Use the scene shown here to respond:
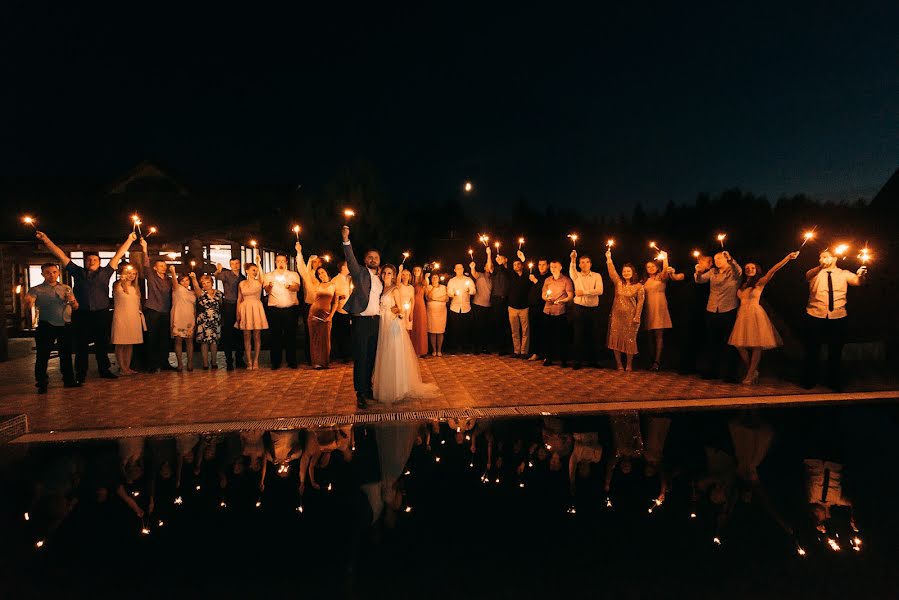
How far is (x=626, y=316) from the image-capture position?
31.2 ft

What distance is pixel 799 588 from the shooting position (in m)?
2.85

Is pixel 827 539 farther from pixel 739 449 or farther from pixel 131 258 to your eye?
pixel 131 258

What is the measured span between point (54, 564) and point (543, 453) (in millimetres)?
3828

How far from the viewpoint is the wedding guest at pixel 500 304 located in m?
11.8

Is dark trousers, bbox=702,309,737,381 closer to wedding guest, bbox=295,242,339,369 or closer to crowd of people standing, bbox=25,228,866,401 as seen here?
crowd of people standing, bbox=25,228,866,401

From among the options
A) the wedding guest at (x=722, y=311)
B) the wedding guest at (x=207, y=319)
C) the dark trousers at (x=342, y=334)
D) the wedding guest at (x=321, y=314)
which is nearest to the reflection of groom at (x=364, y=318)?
the wedding guest at (x=321, y=314)

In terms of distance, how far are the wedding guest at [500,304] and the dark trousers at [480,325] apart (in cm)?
12

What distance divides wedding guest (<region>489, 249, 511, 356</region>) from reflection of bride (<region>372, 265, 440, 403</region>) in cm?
468

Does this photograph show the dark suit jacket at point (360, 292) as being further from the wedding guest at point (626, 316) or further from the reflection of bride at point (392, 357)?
the wedding guest at point (626, 316)

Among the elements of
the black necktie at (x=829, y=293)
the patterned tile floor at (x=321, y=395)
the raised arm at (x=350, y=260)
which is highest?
the raised arm at (x=350, y=260)

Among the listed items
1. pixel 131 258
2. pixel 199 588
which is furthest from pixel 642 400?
pixel 131 258

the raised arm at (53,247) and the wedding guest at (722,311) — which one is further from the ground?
the raised arm at (53,247)

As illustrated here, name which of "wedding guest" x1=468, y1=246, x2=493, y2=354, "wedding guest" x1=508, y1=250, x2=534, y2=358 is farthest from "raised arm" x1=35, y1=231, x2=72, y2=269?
"wedding guest" x1=508, y1=250, x2=534, y2=358

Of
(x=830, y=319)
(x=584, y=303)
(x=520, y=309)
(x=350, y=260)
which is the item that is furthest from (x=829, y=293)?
(x=350, y=260)
